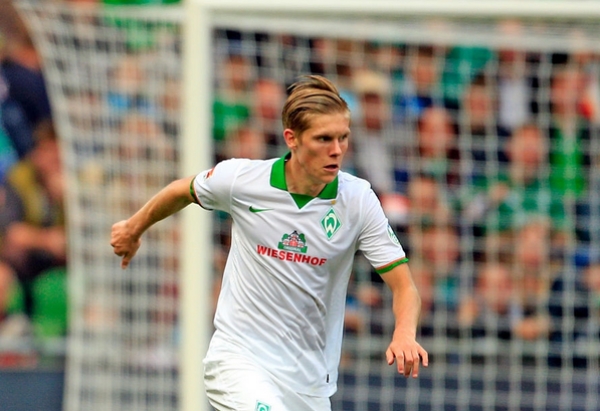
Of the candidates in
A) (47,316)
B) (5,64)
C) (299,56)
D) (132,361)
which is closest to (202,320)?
(132,361)

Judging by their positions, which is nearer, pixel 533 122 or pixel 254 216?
pixel 254 216

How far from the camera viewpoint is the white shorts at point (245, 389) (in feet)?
14.9

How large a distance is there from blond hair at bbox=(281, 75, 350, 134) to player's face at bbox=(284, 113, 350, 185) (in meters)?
0.03

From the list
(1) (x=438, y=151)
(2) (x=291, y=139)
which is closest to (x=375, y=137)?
(1) (x=438, y=151)

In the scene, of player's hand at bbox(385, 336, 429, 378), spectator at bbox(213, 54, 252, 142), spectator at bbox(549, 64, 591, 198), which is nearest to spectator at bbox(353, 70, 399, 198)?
spectator at bbox(213, 54, 252, 142)

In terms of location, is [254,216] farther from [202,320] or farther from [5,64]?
[5,64]

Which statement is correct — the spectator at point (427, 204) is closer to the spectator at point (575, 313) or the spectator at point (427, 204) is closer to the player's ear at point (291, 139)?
the spectator at point (575, 313)

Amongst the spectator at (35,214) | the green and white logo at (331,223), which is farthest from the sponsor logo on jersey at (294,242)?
the spectator at (35,214)

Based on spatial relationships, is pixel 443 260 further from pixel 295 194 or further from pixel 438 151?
pixel 295 194

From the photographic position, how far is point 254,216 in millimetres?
4750

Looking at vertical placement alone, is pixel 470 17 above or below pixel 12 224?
above

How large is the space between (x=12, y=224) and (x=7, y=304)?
2.28ft

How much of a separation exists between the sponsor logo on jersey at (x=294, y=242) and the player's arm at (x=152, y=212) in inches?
18.1

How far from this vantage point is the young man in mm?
4617
